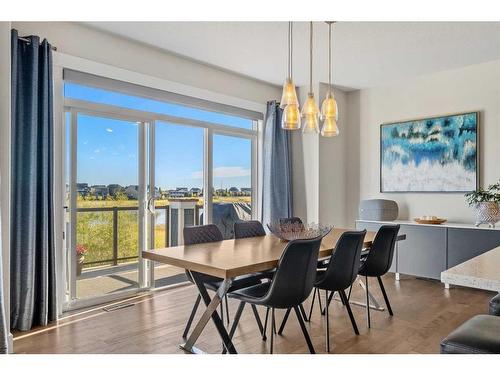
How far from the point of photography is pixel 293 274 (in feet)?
7.48

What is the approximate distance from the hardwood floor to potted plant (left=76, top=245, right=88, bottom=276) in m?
0.43

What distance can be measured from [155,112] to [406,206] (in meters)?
3.47

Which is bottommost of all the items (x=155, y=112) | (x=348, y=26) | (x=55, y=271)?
(x=55, y=271)

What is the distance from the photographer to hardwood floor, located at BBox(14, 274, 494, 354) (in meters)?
2.62

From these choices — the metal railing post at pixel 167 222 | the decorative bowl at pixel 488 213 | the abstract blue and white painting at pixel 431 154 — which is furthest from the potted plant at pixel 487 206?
the metal railing post at pixel 167 222

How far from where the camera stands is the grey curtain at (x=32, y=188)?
2883mm

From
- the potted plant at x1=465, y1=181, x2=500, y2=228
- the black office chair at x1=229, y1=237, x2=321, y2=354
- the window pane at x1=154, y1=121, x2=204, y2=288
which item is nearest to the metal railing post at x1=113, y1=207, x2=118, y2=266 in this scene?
the window pane at x1=154, y1=121, x2=204, y2=288

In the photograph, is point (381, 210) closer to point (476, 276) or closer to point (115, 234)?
point (115, 234)

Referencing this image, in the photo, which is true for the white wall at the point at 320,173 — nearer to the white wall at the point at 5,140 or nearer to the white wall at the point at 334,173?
the white wall at the point at 334,173

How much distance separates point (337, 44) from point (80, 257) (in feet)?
10.8

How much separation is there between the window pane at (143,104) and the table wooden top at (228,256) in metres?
1.79

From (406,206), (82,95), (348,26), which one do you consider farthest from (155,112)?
(406,206)
